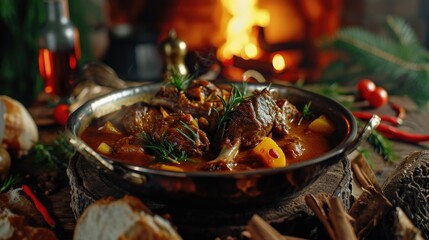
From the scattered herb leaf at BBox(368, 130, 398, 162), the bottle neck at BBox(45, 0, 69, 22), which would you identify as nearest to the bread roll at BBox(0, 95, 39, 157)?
the bottle neck at BBox(45, 0, 69, 22)

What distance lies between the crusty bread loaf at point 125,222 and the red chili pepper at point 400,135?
224 centimetres

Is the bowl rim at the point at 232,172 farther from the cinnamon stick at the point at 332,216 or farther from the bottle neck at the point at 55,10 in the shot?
the bottle neck at the point at 55,10

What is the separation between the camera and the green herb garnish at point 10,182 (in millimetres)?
3136

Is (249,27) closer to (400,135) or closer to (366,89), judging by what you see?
(366,89)

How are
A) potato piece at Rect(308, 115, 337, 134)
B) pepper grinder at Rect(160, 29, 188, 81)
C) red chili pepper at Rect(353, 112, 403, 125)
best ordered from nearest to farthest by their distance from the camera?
potato piece at Rect(308, 115, 337, 134)
red chili pepper at Rect(353, 112, 403, 125)
pepper grinder at Rect(160, 29, 188, 81)

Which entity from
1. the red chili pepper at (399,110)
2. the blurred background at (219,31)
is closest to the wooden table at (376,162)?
the red chili pepper at (399,110)

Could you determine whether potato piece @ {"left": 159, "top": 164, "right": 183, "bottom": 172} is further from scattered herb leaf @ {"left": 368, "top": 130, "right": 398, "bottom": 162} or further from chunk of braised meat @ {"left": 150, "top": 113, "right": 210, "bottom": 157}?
scattered herb leaf @ {"left": 368, "top": 130, "right": 398, "bottom": 162}

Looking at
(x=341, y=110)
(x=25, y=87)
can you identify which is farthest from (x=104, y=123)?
(x=25, y=87)

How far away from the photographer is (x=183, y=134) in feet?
8.46

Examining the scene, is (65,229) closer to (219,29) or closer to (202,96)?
(202,96)

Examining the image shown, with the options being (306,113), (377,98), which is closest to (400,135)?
(377,98)

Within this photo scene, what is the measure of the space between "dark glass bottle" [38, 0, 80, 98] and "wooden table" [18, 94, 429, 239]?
1.79ft

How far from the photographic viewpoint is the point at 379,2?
6152 mm

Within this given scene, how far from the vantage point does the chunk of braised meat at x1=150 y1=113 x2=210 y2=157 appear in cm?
262
